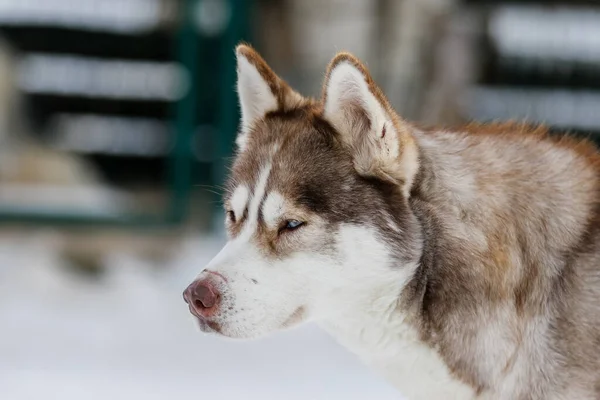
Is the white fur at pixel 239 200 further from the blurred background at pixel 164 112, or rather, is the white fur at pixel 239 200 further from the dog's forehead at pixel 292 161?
the blurred background at pixel 164 112

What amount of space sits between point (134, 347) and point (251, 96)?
2.53 metres

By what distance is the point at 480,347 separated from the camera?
2.22m

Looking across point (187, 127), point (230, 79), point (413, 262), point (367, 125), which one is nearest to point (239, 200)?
point (367, 125)

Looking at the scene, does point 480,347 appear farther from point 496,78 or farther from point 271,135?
point 496,78

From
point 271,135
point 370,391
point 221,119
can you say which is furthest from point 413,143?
point 221,119

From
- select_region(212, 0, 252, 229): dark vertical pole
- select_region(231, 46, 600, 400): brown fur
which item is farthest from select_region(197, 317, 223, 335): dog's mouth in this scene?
select_region(212, 0, 252, 229): dark vertical pole

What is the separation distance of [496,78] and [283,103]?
5.28 metres

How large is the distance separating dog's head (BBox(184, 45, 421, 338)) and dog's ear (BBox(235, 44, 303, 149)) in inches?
10.4

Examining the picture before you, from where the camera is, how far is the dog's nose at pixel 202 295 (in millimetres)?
2189

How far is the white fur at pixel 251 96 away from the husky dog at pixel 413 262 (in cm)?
29

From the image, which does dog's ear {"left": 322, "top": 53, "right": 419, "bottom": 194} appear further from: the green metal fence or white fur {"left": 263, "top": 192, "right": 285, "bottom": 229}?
the green metal fence

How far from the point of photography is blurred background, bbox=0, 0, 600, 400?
5.18m

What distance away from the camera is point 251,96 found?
2.71 meters

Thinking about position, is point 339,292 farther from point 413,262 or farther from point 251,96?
point 251,96
